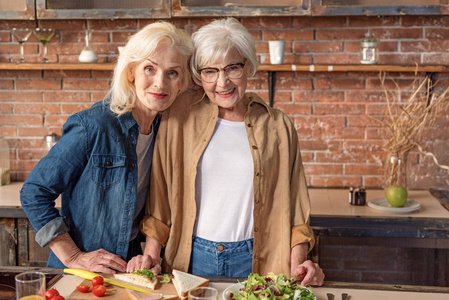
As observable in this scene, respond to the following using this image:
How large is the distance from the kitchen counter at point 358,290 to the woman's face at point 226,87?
0.64 meters

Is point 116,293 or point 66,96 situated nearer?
point 116,293

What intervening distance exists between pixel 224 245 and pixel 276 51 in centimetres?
159

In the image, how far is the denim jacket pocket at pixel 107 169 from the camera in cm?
180

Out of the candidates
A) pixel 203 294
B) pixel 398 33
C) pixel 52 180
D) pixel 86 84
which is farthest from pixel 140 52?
pixel 398 33

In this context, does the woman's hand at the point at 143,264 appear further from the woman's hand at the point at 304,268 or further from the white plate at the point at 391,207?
the white plate at the point at 391,207

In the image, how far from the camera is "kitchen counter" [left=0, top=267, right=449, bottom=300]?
1.54m

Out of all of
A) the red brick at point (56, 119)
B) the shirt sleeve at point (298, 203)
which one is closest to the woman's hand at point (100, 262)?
the shirt sleeve at point (298, 203)

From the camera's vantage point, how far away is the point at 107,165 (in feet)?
5.95

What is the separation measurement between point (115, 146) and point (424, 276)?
229cm

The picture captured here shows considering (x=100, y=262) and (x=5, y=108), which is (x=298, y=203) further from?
(x=5, y=108)

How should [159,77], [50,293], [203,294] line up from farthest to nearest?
[159,77]
[50,293]
[203,294]

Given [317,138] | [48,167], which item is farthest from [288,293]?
[317,138]

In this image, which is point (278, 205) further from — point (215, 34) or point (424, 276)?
point (424, 276)

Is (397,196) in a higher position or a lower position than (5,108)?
lower
